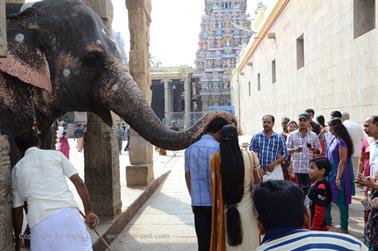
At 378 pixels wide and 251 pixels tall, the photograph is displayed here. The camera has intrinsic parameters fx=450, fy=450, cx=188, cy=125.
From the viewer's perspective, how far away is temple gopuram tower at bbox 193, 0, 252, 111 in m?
50.2

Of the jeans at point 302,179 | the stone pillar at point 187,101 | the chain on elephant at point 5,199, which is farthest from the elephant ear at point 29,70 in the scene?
the stone pillar at point 187,101

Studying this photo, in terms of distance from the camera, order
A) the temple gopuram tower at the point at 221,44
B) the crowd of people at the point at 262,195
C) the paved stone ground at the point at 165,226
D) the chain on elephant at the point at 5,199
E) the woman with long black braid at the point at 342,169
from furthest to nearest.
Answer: the temple gopuram tower at the point at 221,44
the woman with long black braid at the point at 342,169
the paved stone ground at the point at 165,226
the chain on elephant at the point at 5,199
the crowd of people at the point at 262,195

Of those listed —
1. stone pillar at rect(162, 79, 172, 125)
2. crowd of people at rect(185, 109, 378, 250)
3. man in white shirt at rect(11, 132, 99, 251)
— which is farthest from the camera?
stone pillar at rect(162, 79, 172, 125)

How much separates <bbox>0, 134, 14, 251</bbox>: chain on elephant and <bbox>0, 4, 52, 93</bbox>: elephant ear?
117 cm

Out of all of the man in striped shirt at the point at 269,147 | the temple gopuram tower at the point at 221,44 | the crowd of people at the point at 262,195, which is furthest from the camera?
the temple gopuram tower at the point at 221,44

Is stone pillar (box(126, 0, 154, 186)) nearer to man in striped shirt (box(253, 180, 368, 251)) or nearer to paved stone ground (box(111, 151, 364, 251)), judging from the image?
paved stone ground (box(111, 151, 364, 251))

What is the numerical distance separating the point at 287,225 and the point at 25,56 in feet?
8.74

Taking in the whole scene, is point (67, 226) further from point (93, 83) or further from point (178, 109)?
point (178, 109)

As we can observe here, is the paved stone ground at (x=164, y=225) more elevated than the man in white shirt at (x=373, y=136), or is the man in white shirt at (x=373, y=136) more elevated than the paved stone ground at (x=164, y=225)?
the man in white shirt at (x=373, y=136)

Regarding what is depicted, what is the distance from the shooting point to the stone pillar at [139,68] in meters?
8.59

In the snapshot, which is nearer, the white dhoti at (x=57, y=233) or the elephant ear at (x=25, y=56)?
the white dhoti at (x=57, y=233)

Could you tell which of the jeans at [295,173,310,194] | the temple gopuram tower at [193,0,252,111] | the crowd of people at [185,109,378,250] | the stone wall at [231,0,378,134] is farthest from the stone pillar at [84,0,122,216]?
the temple gopuram tower at [193,0,252,111]

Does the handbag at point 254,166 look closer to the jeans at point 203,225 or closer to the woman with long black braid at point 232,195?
the woman with long black braid at point 232,195

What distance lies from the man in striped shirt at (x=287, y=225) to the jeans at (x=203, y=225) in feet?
6.80
